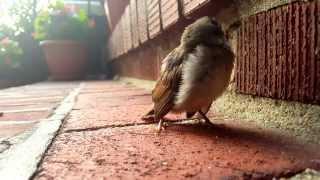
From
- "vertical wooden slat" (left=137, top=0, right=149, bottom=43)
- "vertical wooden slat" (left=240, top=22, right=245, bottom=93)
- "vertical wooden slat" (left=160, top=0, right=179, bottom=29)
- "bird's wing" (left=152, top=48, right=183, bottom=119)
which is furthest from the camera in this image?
"vertical wooden slat" (left=137, top=0, right=149, bottom=43)

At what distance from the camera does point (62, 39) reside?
8148mm

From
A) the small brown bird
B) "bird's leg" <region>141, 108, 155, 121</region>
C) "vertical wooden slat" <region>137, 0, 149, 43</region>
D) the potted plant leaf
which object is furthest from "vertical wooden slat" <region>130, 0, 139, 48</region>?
the potted plant leaf

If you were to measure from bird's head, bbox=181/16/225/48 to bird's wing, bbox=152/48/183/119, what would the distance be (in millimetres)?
70

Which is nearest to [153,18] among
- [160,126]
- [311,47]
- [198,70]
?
[160,126]

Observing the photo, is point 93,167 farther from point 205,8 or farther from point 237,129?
point 205,8

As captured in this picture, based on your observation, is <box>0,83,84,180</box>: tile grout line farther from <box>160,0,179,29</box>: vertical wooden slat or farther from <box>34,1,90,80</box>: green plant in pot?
<box>34,1,90,80</box>: green plant in pot

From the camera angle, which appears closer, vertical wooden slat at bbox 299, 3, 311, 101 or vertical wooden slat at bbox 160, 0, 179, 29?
vertical wooden slat at bbox 299, 3, 311, 101

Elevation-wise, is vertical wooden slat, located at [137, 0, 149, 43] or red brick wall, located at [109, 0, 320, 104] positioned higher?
vertical wooden slat, located at [137, 0, 149, 43]

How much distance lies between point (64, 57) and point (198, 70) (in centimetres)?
695

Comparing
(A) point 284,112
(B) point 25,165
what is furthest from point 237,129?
(B) point 25,165

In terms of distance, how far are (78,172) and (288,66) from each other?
73 centimetres

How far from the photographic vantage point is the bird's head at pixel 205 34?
1427 mm

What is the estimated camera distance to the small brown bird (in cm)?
Result: 137

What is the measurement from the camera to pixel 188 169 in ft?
3.18
